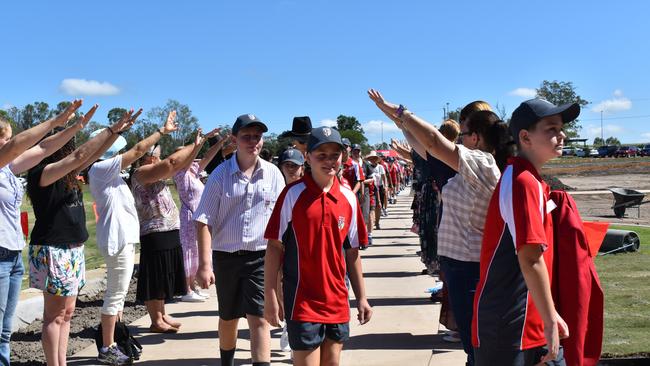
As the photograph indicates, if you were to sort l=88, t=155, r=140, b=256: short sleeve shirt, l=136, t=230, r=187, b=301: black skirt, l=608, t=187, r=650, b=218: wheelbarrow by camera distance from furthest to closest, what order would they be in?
l=608, t=187, r=650, b=218: wheelbarrow → l=136, t=230, r=187, b=301: black skirt → l=88, t=155, r=140, b=256: short sleeve shirt

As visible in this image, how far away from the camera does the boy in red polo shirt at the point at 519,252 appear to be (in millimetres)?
2812

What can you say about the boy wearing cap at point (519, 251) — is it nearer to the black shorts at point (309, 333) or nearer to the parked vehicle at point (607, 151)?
the black shorts at point (309, 333)

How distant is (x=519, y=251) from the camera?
2.79 metres

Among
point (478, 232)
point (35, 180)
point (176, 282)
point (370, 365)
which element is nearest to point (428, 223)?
point (370, 365)

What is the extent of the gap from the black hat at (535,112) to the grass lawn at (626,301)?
2.85m

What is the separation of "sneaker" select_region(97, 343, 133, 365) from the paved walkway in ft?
0.61

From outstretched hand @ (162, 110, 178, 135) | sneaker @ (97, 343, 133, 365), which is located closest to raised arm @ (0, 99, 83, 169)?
outstretched hand @ (162, 110, 178, 135)

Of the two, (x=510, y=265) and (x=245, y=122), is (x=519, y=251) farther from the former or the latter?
(x=245, y=122)

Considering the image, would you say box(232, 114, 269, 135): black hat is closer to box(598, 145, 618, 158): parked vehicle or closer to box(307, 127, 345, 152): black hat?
box(307, 127, 345, 152): black hat

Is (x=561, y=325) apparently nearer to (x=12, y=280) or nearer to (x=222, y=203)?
(x=222, y=203)

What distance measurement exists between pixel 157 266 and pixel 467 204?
3982 millimetres

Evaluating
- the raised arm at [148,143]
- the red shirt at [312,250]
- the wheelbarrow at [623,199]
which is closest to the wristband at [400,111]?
the red shirt at [312,250]

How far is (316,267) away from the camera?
12.5 ft

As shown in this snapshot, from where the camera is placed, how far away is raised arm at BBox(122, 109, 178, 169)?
5.15 metres
